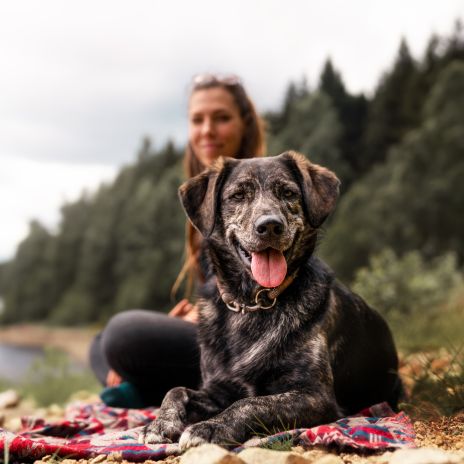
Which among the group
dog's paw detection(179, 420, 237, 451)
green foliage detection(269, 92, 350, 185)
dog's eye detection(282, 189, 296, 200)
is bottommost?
dog's paw detection(179, 420, 237, 451)

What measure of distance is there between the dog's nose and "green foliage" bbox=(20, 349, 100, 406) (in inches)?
217

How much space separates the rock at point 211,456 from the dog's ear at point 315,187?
4.72 feet

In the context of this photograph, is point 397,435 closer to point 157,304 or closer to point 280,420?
point 280,420

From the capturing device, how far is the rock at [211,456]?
2.27m

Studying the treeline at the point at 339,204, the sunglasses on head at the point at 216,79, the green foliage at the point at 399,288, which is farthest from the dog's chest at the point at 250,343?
the treeline at the point at 339,204

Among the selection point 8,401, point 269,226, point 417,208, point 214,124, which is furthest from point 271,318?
point 417,208

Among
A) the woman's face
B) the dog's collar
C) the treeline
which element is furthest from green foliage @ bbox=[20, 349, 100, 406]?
the treeline

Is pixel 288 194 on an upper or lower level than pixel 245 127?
lower

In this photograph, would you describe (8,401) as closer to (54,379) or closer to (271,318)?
(54,379)

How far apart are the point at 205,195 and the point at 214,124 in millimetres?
1860

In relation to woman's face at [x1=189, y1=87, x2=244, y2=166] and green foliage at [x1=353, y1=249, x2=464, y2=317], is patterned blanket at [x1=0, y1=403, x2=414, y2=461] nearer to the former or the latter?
woman's face at [x1=189, y1=87, x2=244, y2=166]

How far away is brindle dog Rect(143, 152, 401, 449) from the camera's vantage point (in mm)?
3096

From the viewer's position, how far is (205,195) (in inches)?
144

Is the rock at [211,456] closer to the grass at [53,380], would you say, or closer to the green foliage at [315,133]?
the grass at [53,380]
